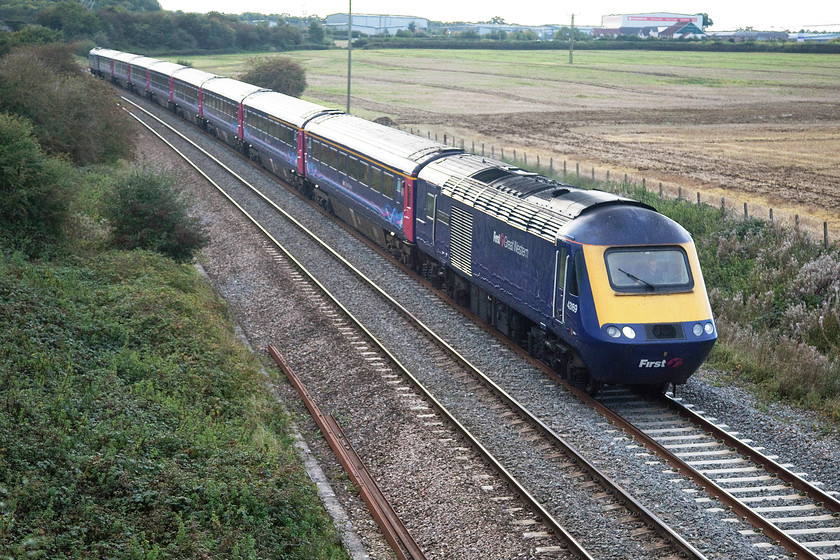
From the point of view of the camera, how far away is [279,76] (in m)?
67.9

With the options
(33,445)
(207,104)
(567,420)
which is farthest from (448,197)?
(207,104)

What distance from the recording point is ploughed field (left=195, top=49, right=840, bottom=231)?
39.0 m

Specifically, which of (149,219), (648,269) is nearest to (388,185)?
(149,219)

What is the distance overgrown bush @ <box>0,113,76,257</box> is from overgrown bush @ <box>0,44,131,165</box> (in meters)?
7.78

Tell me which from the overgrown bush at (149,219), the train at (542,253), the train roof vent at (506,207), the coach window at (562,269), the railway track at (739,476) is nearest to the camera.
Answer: the railway track at (739,476)

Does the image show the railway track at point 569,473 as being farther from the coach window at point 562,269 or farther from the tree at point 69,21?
the tree at point 69,21

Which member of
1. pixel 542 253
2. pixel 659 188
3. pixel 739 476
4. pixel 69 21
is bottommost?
pixel 739 476

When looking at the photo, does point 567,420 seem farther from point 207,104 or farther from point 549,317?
point 207,104

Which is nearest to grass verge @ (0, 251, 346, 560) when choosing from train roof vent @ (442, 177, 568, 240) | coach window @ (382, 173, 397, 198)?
train roof vent @ (442, 177, 568, 240)

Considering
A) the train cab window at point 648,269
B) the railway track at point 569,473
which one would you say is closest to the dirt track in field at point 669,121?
the train cab window at point 648,269

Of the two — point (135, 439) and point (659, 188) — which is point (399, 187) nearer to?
point (135, 439)

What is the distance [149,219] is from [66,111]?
1275 centimetres

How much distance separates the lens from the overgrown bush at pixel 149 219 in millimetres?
21703

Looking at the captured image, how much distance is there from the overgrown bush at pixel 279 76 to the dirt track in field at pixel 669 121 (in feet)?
16.3
